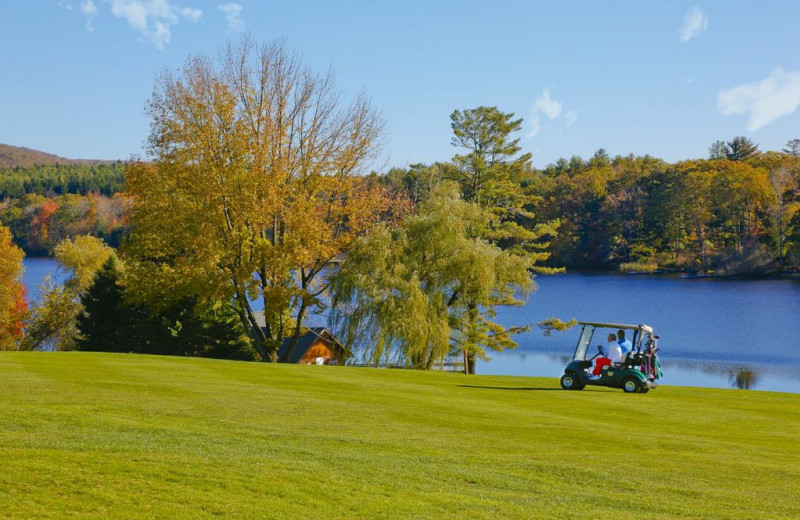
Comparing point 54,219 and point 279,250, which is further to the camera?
point 54,219

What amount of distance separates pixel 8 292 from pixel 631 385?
4274cm

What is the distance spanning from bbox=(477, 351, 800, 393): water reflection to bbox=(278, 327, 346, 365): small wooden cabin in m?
9.58

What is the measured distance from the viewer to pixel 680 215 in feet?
374

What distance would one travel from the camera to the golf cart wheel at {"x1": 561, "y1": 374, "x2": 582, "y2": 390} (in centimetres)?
2127

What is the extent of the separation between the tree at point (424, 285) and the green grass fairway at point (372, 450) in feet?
37.6

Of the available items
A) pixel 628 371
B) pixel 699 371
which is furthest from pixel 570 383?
pixel 699 371

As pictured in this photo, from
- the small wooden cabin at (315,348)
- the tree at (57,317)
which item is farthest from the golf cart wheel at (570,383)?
the tree at (57,317)

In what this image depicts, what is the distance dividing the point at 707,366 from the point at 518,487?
3965 centimetres

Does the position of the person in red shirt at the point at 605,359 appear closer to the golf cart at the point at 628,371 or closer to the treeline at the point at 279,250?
the golf cart at the point at 628,371

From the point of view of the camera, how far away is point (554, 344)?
56.0m

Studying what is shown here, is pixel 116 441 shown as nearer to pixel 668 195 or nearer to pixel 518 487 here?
pixel 518 487

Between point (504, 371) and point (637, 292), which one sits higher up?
point (637, 292)

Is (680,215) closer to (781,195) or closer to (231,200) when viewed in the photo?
(781,195)

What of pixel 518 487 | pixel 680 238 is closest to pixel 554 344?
pixel 518 487
